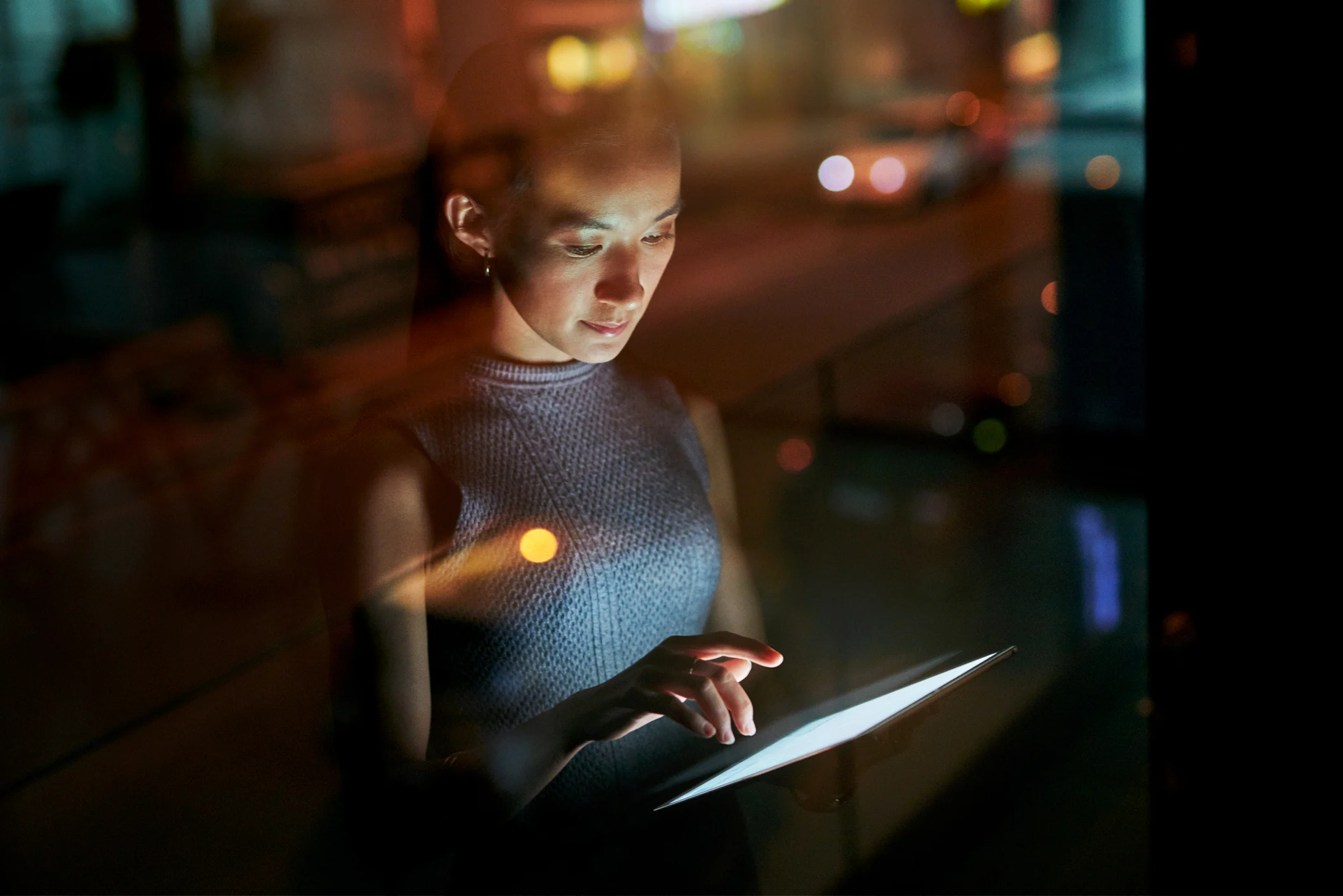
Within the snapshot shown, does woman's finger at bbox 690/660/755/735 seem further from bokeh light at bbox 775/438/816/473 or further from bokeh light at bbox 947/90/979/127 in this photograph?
bokeh light at bbox 947/90/979/127

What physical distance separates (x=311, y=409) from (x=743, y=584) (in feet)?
15.8

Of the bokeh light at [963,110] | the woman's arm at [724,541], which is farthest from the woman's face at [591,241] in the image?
the bokeh light at [963,110]

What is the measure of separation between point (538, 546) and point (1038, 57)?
170 inches

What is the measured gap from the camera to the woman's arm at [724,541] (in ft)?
4.49

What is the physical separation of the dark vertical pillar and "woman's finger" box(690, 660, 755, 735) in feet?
23.1

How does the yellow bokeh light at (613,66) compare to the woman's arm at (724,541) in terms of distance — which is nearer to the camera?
the yellow bokeh light at (613,66)

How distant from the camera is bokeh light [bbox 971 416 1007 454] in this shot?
182 inches

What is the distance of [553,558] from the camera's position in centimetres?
111

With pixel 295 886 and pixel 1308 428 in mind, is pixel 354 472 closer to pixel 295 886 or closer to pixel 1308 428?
pixel 295 886

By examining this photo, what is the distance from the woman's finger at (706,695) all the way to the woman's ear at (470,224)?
1.46 ft

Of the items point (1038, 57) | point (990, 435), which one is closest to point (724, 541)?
point (990, 435)

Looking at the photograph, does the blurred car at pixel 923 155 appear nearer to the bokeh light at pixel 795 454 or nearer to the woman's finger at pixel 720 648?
the bokeh light at pixel 795 454

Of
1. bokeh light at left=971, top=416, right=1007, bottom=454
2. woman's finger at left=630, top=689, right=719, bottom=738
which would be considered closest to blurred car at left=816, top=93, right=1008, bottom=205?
bokeh light at left=971, top=416, right=1007, bottom=454

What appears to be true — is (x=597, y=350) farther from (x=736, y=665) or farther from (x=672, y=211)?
(x=736, y=665)
